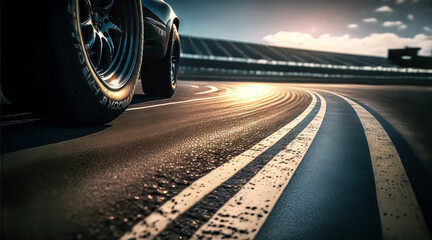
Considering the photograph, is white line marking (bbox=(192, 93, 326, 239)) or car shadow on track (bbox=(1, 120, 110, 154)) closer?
white line marking (bbox=(192, 93, 326, 239))

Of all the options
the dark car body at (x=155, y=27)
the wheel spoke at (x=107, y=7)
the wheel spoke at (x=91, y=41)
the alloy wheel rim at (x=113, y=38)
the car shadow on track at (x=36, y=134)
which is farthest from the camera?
the dark car body at (x=155, y=27)

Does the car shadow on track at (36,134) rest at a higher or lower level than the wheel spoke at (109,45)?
lower

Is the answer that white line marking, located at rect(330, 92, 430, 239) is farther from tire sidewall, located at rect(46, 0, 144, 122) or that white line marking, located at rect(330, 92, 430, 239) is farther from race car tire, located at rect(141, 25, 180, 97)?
race car tire, located at rect(141, 25, 180, 97)

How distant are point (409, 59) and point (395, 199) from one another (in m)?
71.4

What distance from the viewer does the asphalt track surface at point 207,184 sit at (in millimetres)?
857

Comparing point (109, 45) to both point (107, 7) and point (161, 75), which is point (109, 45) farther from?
point (161, 75)

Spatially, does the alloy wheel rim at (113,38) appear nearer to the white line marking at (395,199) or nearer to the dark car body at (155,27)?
the dark car body at (155,27)

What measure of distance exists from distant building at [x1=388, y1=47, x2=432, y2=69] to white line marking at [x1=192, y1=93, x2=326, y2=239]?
6756 centimetres

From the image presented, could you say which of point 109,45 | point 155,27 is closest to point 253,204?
point 109,45

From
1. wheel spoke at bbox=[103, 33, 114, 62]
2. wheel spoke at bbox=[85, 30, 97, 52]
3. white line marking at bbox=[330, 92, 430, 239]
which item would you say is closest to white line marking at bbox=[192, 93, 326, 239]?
white line marking at bbox=[330, 92, 430, 239]

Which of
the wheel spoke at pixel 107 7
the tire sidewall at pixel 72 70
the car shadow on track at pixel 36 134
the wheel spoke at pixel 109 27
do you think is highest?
the wheel spoke at pixel 107 7

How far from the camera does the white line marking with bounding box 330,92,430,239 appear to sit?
0.88 m

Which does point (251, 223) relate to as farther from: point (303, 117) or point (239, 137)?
point (303, 117)

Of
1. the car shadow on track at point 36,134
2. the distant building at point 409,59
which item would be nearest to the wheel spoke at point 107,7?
the car shadow on track at point 36,134
